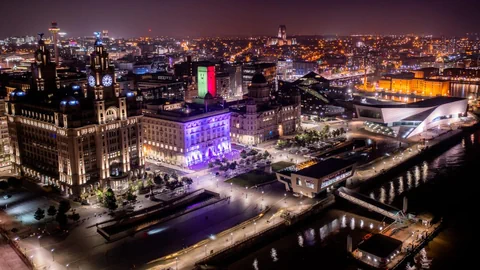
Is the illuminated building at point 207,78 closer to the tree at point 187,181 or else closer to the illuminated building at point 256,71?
the illuminated building at point 256,71

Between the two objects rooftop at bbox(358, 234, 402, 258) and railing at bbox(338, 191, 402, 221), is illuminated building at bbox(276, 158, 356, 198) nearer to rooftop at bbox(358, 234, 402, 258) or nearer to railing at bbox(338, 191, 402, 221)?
railing at bbox(338, 191, 402, 221)

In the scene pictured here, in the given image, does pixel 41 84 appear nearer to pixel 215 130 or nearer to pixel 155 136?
pixel 155 136

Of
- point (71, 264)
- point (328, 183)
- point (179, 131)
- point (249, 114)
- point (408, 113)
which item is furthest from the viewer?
point (408, 113)

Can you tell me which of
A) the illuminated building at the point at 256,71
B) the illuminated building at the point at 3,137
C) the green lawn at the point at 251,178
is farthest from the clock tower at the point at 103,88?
the illuminated building at the point at 256,71

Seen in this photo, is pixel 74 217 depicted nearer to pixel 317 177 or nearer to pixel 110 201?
pixel 110 201

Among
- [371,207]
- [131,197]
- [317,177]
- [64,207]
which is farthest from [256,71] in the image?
[64,207]

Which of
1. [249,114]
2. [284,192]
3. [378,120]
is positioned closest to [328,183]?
[284,192]

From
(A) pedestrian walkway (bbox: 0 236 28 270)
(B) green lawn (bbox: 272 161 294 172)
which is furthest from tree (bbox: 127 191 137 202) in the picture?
(B) green lawn (bbox: 272 161 294 172)
